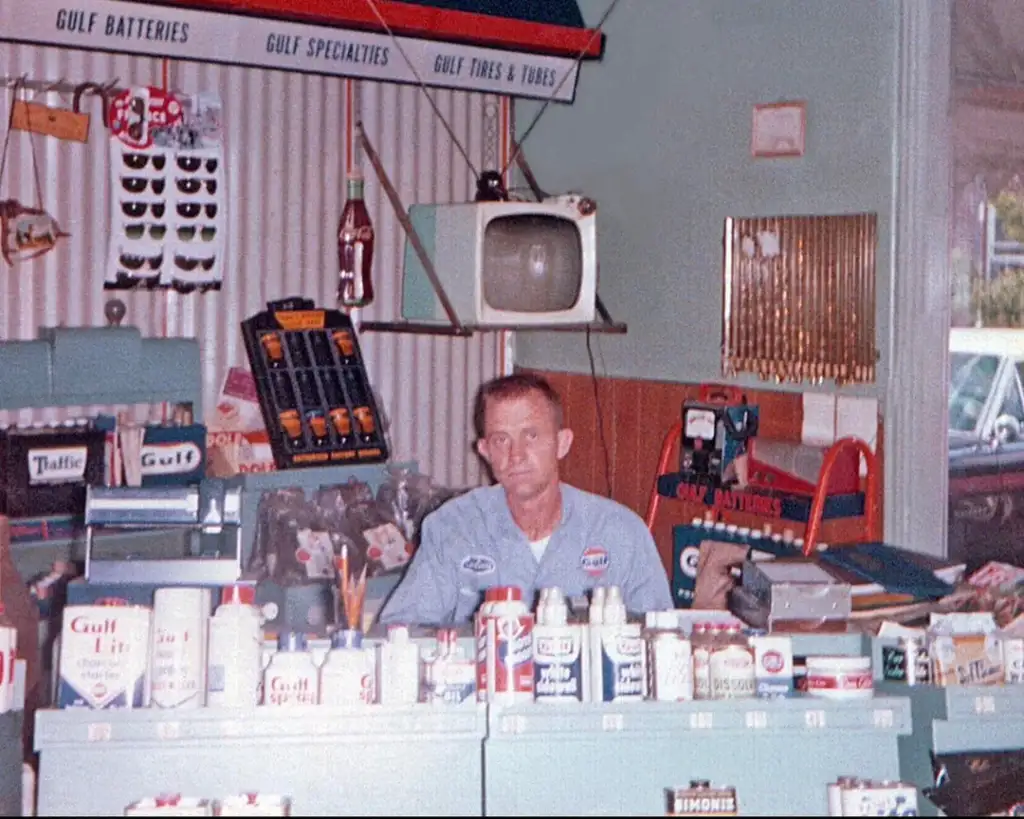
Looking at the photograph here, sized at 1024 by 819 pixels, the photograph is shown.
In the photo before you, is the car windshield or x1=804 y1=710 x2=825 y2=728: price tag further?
the car windshield

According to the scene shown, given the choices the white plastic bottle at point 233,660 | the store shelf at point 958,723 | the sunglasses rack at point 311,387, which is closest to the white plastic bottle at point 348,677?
the white plastic bottle at point 233,660

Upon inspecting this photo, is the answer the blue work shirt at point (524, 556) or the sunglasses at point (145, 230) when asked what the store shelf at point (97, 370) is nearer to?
the sunglasses at point (145, 230)

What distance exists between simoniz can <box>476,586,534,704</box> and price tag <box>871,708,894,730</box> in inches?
24.1

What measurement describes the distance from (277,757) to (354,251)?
406 cm

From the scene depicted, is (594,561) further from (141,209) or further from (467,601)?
(141,209)

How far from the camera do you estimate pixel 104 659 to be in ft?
8.62

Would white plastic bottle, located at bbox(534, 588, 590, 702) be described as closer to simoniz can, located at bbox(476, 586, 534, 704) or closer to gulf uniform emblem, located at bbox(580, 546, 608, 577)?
simoniz can, located at bbox(476, 586, 534, 704)

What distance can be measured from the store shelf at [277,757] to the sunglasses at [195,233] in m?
3.73

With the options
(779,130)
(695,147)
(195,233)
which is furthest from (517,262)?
(195,233)

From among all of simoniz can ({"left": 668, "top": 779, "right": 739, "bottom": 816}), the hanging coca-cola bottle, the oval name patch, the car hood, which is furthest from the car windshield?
simoniz can ({"left": 668, "top": 779, "right": 739, "bottom": 816})

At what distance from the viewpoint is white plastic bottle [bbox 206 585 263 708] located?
104 inches

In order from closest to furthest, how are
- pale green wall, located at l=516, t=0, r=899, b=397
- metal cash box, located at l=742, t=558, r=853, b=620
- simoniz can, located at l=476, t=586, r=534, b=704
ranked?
1. simoniz can, located at l=476, t=586, r=534, b=704
2. metal cash box, located at l=742, t=558, r=853, b=620
3. pale green wall, located at l=516, t=0, r=899, b=397

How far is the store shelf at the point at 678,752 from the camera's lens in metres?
2.64

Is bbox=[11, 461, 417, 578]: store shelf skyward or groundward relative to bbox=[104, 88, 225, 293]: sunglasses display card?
groundward
